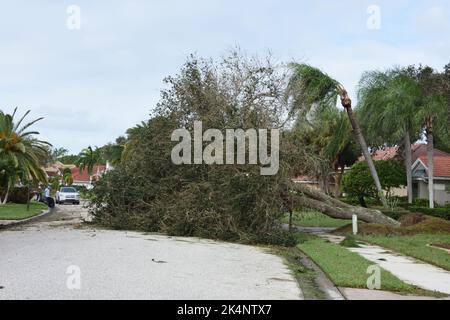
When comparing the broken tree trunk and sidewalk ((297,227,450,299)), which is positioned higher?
the broken tree trunk

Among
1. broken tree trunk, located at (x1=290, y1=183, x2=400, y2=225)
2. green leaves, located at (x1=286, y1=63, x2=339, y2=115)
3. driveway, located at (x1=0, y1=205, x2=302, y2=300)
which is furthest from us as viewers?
green leaves, located at (x1=286, y1=63, x2=339, y2=115)

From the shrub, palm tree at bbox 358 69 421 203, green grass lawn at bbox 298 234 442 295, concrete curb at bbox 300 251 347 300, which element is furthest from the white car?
concrete curb at bbox 300 251 347 300

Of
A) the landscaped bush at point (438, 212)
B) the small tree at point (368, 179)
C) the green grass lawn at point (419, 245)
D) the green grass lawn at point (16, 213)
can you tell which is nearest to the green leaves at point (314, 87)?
the landscaped bush at point (438, 212)

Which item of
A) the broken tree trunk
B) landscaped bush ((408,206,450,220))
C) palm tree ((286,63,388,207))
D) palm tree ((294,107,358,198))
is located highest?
palm tree ((286,63,388,207))

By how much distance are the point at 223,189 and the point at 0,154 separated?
986 inches

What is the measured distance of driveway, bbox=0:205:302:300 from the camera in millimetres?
7928

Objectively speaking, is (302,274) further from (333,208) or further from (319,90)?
(319,90)

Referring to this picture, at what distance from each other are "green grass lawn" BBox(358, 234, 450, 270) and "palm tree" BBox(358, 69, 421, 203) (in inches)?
413

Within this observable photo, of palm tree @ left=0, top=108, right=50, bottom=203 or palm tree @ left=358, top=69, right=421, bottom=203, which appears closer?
palm tree @ left=358, top=69, right=421, bottom=203

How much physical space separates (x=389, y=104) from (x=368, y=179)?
29.0 ft

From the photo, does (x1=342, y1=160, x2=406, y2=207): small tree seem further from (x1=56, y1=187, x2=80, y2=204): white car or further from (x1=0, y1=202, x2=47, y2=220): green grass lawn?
(x1=56, y1=187, x2=80, y2=204): white car

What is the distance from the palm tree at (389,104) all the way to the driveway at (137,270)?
653 inches
